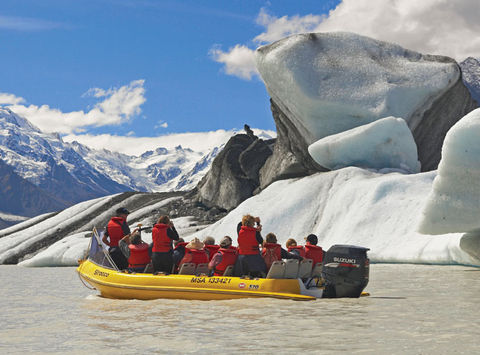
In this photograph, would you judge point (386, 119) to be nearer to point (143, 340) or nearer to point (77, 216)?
point (143, 340)

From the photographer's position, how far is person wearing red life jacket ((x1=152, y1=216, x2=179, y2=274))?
521 inches

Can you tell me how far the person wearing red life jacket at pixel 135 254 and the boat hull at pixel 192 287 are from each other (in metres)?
0.44

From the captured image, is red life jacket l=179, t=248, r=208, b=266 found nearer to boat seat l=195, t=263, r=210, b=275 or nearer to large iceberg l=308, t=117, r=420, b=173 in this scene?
boat seat l=195, t=263, r=210, b=275

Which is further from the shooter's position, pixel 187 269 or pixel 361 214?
pixel 361 214

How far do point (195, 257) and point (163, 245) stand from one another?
76 centimetres

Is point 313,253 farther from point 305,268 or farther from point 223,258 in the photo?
point 223,258

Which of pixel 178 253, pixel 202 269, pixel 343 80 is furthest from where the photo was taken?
pixel 343 80

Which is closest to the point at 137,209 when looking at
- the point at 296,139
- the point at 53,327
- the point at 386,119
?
the point at 296,139

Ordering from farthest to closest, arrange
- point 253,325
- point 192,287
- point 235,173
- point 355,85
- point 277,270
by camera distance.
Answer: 1. point 235,173
2. point 355,85
3. point 192,287
4. point 277,270
5. point 253,325

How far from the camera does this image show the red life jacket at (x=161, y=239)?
1327 cm

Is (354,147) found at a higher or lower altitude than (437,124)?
lower

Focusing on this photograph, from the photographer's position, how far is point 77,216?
2104 inches

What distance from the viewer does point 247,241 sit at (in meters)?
12.5

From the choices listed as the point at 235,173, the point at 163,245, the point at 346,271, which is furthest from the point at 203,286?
the point at 235,173
